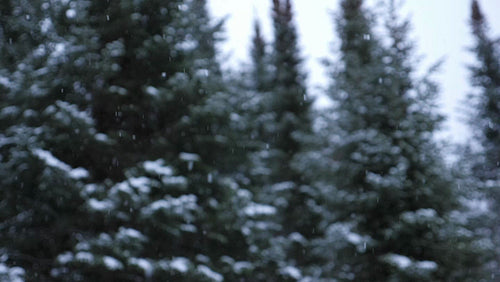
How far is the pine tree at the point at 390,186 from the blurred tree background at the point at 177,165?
3 centimetres

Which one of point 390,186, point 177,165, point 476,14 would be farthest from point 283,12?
point 177,165

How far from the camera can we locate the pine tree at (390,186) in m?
8.27

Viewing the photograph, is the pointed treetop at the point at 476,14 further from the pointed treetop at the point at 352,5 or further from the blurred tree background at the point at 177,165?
the blurred tree background at the point at 177,165

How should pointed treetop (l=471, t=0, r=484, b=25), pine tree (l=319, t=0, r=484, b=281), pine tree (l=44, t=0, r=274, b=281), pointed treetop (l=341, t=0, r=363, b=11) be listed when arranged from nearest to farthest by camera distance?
pine tree (l=44, t=0, r=274, b=281), pine tree (l=319, t=0, r=484, b=281), pointed treetop (l=341, t=0, r=363, b=11), pointed treetop (l=471, t=0, r=484, b=25)

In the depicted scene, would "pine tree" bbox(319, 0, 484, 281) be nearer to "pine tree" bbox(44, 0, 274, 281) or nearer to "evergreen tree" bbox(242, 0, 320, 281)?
"evergreen tree" bbox(242, 0, 320, 281)

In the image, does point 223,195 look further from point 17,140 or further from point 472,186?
point 472,186

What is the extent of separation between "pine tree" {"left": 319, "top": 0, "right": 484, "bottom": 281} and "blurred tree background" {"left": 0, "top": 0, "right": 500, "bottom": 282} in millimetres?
32

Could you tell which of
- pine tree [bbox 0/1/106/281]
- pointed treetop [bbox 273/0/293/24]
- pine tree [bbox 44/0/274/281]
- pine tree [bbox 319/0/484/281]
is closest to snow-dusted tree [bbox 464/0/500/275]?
pointed treetop [bbox 273/0/293/24]

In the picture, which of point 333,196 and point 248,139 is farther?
point 333,196

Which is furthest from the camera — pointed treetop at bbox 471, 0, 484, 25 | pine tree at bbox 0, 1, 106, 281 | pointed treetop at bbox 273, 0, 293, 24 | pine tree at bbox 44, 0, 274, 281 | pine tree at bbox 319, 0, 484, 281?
pointed treetop at bbox 273, 0, 293, 24

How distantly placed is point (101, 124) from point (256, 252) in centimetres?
354

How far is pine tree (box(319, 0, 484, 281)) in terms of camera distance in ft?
27.1

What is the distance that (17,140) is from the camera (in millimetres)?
6074

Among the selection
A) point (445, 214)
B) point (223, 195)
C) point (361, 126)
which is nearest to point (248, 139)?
point (223, 195)
